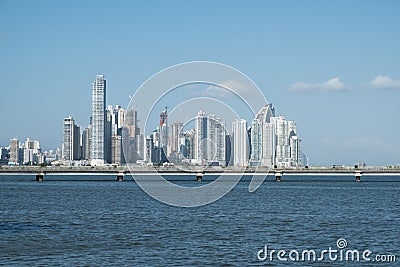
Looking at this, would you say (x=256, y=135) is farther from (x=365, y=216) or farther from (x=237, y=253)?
(x=237, y=253)

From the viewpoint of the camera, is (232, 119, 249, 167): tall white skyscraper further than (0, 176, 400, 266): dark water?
Yes

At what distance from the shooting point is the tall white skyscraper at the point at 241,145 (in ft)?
423

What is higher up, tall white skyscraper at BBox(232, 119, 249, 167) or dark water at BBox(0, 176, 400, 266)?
tall white skyscraper at BBox(232, 119, 249, 167)

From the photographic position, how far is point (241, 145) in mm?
156375

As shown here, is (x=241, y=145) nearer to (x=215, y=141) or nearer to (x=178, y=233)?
(x=215, y=141)

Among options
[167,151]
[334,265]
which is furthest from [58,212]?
[167,151]

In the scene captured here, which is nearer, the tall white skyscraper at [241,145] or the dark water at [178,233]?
the dark water at [178,233]

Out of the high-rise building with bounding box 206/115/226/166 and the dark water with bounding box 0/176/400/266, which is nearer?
the dark water with bounding box 0/176/400/266

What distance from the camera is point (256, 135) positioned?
168 metres

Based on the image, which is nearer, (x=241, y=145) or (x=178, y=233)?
(x=178, y=233)

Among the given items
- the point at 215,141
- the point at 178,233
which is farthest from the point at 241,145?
the point at 178,233

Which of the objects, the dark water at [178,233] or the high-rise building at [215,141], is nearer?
the dark water at [178,233]

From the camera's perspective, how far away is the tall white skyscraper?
12893 cm

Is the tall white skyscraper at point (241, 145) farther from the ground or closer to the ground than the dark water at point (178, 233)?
farther from the ground
